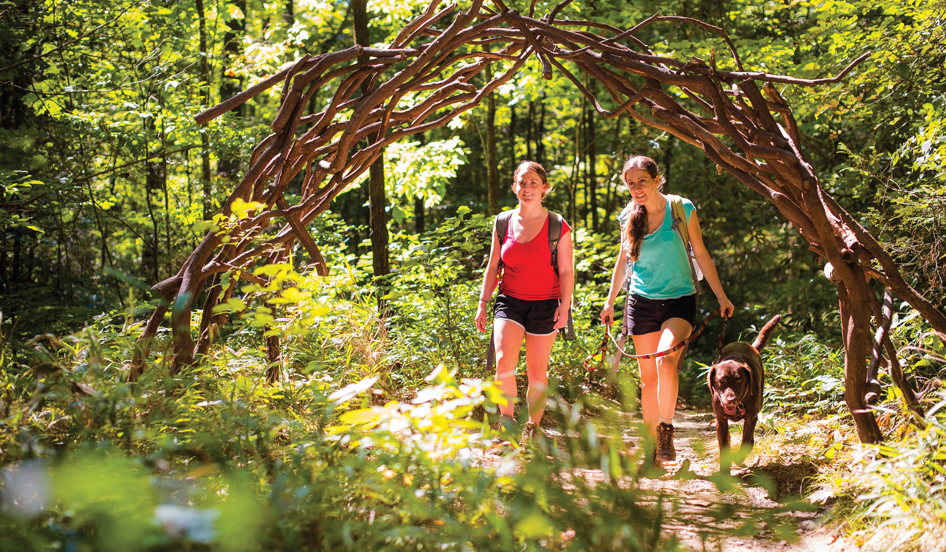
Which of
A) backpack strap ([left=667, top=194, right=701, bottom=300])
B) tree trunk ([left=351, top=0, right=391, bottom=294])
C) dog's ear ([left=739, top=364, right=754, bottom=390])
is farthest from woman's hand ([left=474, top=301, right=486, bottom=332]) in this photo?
tree trunk ([left=351, top=0, right=391, bottom=294])

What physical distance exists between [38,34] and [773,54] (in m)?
8.61

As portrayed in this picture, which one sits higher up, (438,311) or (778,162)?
(778,162)

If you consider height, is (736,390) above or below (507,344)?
below

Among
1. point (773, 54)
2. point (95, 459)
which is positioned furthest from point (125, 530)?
point (773, 54)

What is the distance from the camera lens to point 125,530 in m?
1.13

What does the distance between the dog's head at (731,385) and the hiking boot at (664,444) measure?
40cm

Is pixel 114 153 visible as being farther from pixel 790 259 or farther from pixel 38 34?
pixel 790 259

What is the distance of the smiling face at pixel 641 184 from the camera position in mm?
3840

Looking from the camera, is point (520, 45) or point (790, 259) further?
point (790, 259)

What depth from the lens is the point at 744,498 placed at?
3088 mm

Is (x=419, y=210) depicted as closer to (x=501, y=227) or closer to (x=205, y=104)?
(x=205, y=104)

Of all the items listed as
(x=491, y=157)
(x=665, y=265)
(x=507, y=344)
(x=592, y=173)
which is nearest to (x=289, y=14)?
(x=491, y=157)

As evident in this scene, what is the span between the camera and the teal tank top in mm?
3775

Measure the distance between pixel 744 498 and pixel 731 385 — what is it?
0.63 m
